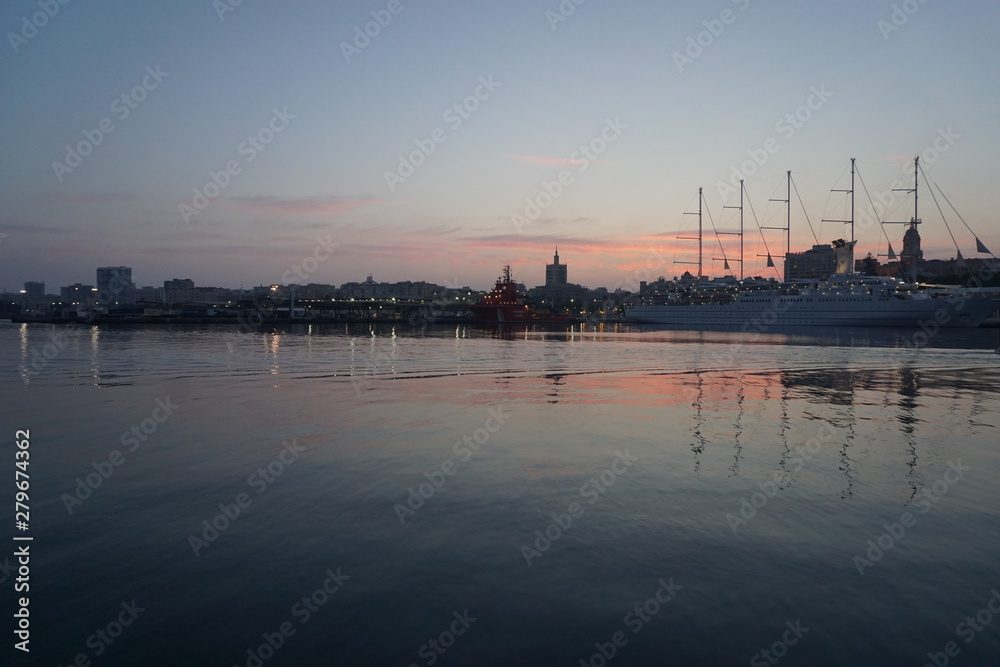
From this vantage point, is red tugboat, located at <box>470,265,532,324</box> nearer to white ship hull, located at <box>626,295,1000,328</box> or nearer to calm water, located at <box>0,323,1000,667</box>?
white ship hull, located at <box>626,295,1000,328</box>

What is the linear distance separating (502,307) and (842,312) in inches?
3164

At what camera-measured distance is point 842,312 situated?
386 feet

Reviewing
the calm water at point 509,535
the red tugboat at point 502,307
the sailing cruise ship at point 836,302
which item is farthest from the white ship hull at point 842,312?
the calm water at point 509,535

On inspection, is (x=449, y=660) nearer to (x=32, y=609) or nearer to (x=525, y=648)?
(x=525, y=648)

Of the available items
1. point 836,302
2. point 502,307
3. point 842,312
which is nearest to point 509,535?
point 842,312

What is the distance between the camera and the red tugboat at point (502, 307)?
545 ft

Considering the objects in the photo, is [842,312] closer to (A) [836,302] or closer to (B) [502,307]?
(A) [836,302]

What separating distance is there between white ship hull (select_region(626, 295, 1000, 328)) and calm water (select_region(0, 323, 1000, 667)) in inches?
4141

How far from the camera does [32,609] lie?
6902 mm

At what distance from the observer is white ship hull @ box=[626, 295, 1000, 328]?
340 feet

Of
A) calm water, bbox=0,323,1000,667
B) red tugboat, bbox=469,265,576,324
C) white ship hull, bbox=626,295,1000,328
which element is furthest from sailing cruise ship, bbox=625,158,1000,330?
calm water, bbox=0,323,1000,667

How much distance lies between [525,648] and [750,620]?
2499 mm

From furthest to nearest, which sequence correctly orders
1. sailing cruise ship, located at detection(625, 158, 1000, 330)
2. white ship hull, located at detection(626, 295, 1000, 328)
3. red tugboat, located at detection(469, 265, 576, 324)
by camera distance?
red tugboat, located at detection(469, 265, 576, 324), sailing cruise ship, located at detection(625, 158, 1000, 330), white ship hull, located at detection(626, 295, 1000, 328)

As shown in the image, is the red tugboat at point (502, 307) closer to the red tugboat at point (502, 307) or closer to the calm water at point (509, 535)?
the red tugboat at point (502, 307)
